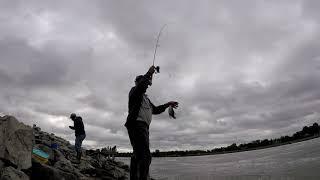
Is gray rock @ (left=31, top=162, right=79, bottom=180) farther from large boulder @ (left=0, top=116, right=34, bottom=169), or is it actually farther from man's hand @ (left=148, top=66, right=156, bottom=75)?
man's hand @ (left=148, top=66, right=156, bottom=75)

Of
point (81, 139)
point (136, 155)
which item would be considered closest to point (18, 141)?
point (136, 155)

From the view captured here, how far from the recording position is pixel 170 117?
7105 millimetres

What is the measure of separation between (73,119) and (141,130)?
10.4 m

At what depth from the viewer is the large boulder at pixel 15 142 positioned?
7195 millimetres

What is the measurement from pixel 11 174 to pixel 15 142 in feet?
4.05

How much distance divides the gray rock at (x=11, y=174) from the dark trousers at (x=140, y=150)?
1.98 metres

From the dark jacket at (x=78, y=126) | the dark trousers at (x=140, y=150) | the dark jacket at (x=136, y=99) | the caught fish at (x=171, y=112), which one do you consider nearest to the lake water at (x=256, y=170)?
the dark jacket at (x=78, y=126)

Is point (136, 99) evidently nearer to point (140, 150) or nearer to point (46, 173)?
point (140, 150)

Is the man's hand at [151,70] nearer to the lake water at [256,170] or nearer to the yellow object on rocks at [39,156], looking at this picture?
the yellow object on rocks at [39,156]

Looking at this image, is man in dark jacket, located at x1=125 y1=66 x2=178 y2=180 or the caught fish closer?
man in dark jacket, located at x1=125 y1=66 x2=178 y2=180

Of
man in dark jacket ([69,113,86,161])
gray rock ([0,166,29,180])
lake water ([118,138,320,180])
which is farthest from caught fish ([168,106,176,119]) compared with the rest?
man in dark jacket ([69,113,86,161])

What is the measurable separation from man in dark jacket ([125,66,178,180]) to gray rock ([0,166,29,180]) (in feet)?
6.42

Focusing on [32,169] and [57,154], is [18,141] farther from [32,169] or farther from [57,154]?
[57,154]

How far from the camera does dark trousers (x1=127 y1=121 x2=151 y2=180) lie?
619cm
